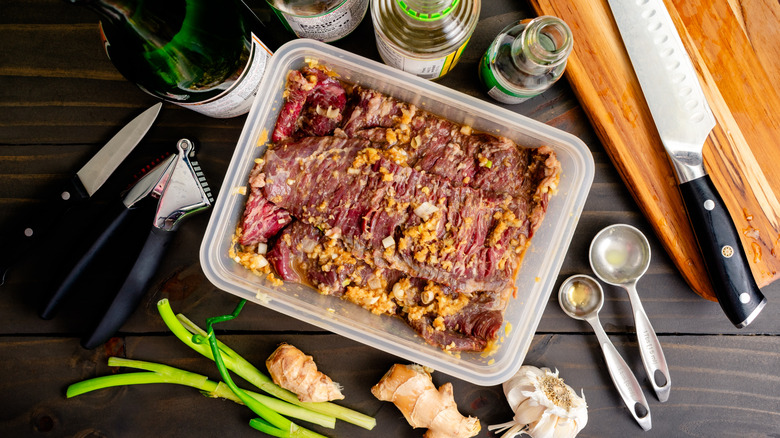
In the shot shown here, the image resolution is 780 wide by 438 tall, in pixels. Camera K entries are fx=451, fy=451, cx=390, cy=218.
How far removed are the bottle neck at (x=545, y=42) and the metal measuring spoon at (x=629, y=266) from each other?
767 millimetres

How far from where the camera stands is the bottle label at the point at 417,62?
1466 mm

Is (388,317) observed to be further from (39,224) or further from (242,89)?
(39,224)

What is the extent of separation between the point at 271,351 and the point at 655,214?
166 cm

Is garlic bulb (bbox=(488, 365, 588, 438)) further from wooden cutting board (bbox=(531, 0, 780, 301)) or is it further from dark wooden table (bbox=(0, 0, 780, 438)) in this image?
wooden cutting board (bbox=(531, 0, 780, 301))

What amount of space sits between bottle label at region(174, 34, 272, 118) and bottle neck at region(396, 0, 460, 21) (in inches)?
20.1

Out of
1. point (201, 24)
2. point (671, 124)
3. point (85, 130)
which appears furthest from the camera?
point (85, 130)

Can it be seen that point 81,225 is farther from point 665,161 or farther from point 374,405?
point 665,161

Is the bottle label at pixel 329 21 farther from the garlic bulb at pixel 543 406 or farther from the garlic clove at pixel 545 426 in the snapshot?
the garlic clove at pixel 545 426

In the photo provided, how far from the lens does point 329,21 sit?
4.75ft

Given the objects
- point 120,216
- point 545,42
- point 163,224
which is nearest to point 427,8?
point 545,42

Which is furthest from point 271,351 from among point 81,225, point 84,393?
point 81,225

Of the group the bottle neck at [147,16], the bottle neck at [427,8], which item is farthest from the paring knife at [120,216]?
the bottle neck at [427,8]

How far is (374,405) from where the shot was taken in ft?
6.28

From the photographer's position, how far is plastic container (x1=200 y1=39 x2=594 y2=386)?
1.62 metres
